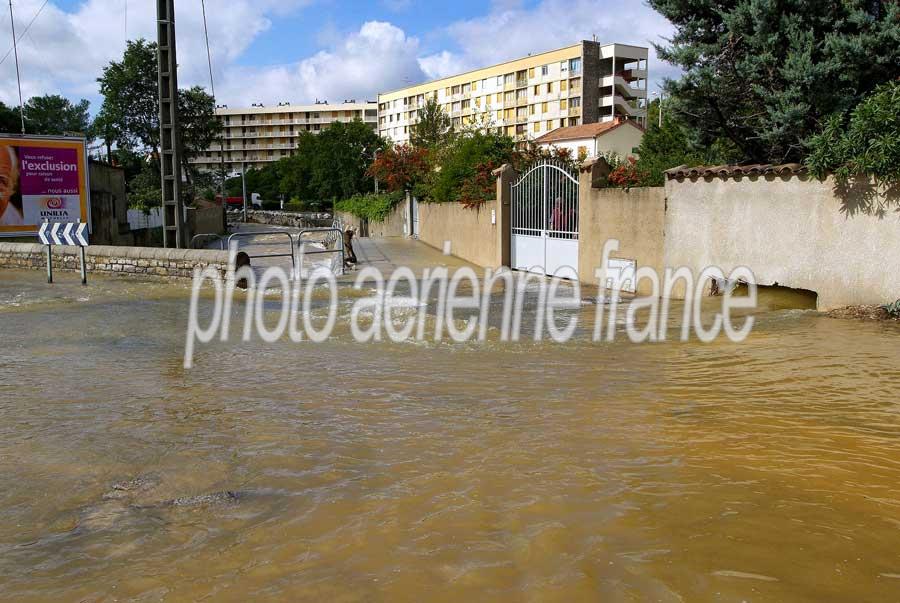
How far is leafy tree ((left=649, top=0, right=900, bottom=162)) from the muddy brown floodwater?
16.8 ft

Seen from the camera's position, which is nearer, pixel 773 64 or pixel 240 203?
pixel 773 64

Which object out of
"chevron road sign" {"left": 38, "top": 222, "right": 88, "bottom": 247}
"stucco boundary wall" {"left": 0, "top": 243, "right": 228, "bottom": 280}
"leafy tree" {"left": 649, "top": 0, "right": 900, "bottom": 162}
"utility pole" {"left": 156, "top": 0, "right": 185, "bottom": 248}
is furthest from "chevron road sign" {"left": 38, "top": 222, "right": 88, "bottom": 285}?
"leafy tree" {"left": 649, "top": 0, "right": 900, "bottom": 162}

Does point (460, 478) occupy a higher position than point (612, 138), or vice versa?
point (612, 138)

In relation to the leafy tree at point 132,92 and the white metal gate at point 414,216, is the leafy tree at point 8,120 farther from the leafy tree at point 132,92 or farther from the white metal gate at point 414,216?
the white metal gate at point 414,216

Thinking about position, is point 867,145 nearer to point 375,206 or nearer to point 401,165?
point 401,165

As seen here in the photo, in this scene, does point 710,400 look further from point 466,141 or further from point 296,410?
point 466,141

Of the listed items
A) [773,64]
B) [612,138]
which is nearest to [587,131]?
[612,138]

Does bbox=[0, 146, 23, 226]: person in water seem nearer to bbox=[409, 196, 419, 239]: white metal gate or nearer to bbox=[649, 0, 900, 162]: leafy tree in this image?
bbox=[409, 196, 419, 239]: white metal gate

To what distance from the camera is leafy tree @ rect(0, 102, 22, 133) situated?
44500 millimetres

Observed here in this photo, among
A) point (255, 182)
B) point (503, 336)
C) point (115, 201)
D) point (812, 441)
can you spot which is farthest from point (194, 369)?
point (255, 182)

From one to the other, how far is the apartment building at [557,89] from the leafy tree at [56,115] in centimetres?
3647

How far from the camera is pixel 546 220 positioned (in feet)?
53.6

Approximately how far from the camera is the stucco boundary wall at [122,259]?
645 inches

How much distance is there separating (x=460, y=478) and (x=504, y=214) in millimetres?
14009
